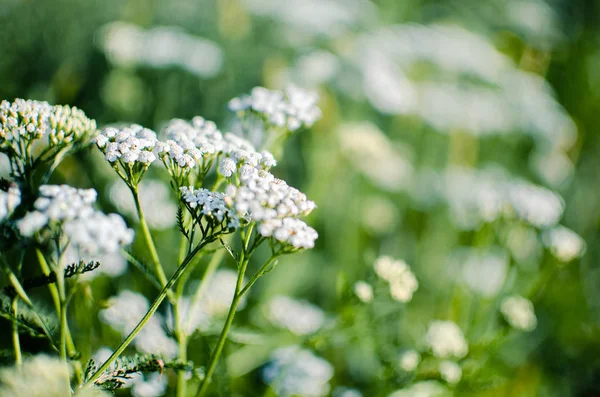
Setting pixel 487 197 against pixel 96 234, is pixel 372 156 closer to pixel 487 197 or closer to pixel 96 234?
pixel 487 197

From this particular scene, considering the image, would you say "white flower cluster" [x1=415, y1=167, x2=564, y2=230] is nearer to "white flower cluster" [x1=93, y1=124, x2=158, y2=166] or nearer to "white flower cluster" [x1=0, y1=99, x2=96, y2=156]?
"white flower cluster" [x1=93, y1=124, x2=158, y2=166]

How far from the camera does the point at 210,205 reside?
136cm

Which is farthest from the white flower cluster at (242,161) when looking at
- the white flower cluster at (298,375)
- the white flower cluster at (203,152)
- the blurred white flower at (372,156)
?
the blurred white flower at (372,156)

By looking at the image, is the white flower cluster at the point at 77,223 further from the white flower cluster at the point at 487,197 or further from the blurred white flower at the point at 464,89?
the blurred white flower at the point at 464,89

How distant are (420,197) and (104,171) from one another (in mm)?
2480

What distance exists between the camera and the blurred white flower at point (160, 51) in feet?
10.9

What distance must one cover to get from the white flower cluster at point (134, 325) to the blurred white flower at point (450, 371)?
44.7 inches

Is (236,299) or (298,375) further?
(298,375)

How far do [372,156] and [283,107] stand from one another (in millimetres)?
1680

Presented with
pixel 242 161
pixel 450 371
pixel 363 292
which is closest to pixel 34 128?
pixel 242 161

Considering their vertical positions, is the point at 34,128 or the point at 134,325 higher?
the point at 34,128

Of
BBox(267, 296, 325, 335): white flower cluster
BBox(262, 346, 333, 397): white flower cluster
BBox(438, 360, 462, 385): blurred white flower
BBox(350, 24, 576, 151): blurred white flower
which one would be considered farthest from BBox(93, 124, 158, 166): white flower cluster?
BBox(350, 24, 576, 151): blurred white flower

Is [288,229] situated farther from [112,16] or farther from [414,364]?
[112,16]

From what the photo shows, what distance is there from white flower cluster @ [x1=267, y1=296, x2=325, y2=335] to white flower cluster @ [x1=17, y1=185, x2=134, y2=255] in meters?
1.34
